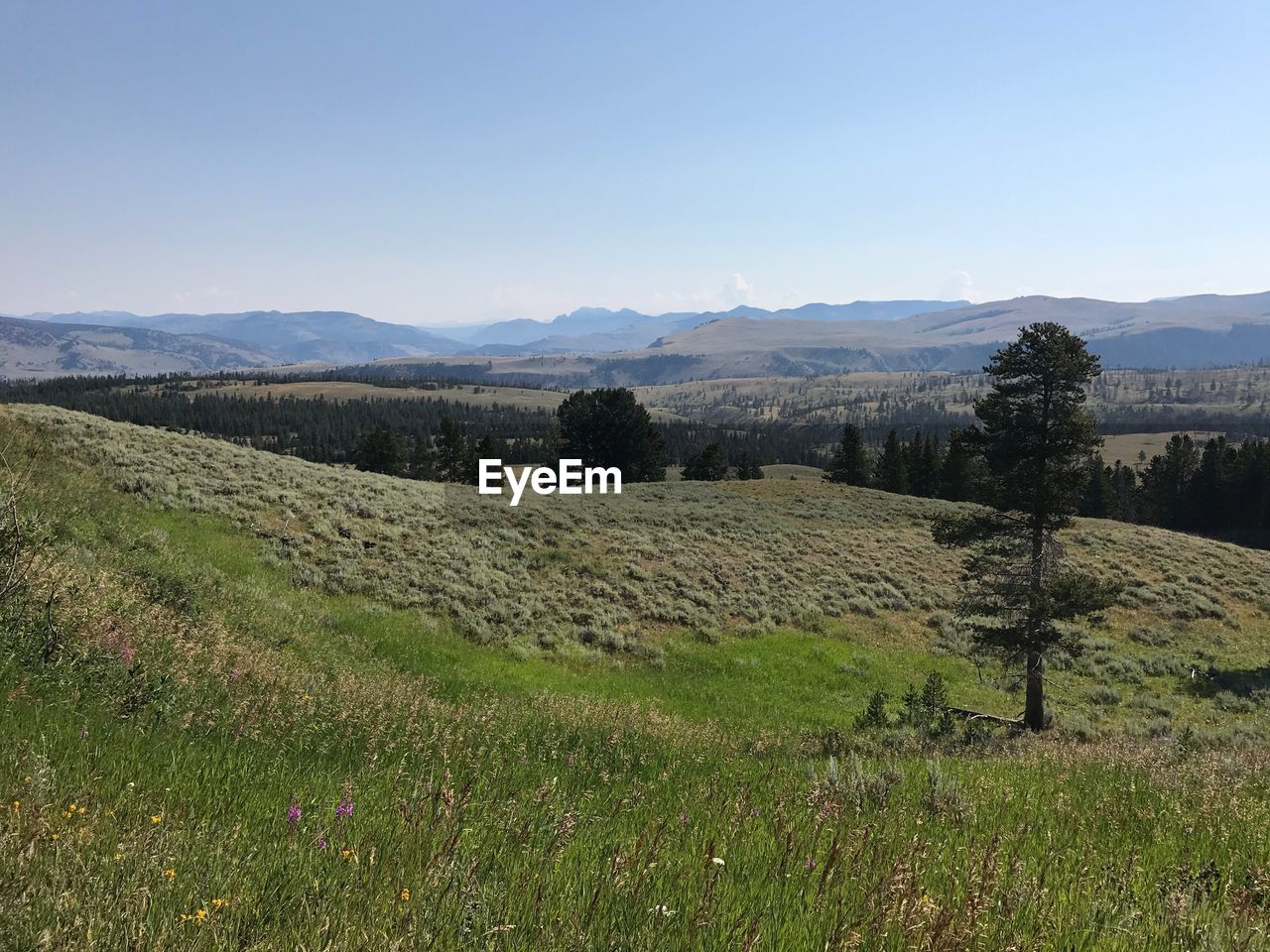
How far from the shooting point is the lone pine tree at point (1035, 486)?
1664 cm

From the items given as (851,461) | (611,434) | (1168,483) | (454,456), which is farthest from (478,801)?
(1168,483)

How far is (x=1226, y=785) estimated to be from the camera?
5777mm

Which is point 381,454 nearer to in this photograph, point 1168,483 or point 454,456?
point 454,456

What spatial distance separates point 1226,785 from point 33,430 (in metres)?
30.3

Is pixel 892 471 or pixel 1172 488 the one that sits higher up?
pixel 892 471

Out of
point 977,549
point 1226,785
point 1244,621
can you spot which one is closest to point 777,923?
point 1226,785

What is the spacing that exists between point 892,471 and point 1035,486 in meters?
61.9

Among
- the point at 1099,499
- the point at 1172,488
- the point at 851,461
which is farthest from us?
the point at 1172,488

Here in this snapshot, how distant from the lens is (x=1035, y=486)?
675 inches

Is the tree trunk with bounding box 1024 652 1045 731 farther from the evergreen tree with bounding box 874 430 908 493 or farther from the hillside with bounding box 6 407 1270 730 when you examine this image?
the evergreen tree with bounding box 874 430 908 493

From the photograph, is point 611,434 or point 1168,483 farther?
point 1168,483

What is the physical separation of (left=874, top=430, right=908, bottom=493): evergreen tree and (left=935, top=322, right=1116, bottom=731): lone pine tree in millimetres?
59953

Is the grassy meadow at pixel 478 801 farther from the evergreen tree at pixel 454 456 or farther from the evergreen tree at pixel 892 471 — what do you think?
the evergreen tree at pixel 892 471

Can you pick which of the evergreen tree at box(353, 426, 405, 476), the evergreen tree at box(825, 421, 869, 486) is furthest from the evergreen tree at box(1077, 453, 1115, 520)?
the evergreen tree at box(353, 426, 405, 476)
